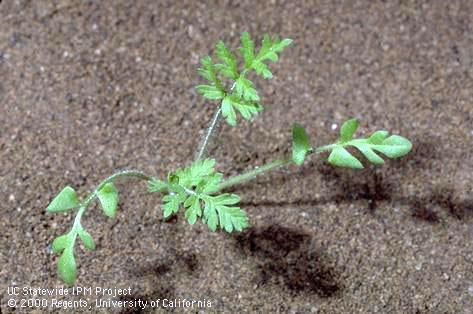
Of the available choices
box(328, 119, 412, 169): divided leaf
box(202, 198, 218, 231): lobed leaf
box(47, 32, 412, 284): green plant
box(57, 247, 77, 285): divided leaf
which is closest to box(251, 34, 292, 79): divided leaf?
box(47, 32, 412, 284): green plant

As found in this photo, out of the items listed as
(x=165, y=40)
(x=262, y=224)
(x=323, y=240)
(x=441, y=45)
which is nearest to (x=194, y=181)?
(x=262, y=224)

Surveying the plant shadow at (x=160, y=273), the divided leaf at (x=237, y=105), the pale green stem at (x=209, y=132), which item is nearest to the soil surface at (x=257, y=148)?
the plant shadow at (x=160, y=273)

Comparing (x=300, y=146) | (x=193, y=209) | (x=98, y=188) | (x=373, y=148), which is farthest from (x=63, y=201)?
(x=373, y=148)

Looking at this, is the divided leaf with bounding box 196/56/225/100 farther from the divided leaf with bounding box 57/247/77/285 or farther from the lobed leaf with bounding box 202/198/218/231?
the divided leaf with bounding box 57/247/77/285

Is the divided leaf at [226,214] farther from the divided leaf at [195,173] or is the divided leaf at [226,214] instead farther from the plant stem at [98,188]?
the plant stem at [98,188]

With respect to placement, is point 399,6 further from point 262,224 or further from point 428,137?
point 262,224

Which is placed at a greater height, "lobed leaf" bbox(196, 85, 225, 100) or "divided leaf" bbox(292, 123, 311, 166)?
"lobed leaf" bbox(196, 85, 225, 100)
